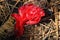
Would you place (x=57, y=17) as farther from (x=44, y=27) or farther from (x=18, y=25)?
(x=18, y=25)

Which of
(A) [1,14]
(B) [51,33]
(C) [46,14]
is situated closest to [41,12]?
(C) [46,14]

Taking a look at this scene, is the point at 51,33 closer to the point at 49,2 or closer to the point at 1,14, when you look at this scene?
the point at 49,2

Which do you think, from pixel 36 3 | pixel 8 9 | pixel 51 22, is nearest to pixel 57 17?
pixel 51 22

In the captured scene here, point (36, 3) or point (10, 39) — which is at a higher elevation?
point (36, 3)

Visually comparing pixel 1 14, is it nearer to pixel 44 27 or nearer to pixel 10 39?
pixel 10 39

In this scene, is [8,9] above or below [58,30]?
above
